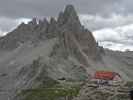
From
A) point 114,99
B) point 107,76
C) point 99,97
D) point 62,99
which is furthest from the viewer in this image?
point 107,76

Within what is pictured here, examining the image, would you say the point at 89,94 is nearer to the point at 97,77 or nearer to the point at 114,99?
the point at 114,99

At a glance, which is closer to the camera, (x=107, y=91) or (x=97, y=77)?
(x=107, y=91)

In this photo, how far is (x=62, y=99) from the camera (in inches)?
7136

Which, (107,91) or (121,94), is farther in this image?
(107,91)

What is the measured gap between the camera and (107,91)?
111m

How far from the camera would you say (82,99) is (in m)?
102

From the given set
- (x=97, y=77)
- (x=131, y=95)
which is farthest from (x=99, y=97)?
(x=97, y=77)

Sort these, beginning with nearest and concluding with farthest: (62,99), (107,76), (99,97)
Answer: (99,97) → (62,99) → (107,76)

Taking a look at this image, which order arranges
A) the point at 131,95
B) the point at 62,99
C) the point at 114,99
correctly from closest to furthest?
the point at 131,95 < the point at 114,99 < the point at 62,99

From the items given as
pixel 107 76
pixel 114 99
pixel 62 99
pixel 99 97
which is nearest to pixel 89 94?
pixel 99 97

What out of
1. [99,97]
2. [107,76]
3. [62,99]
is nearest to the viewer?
[99,97]

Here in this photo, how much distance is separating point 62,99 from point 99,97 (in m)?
77.4

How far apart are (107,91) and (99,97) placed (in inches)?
265

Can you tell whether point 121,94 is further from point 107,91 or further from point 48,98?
point 48,98
